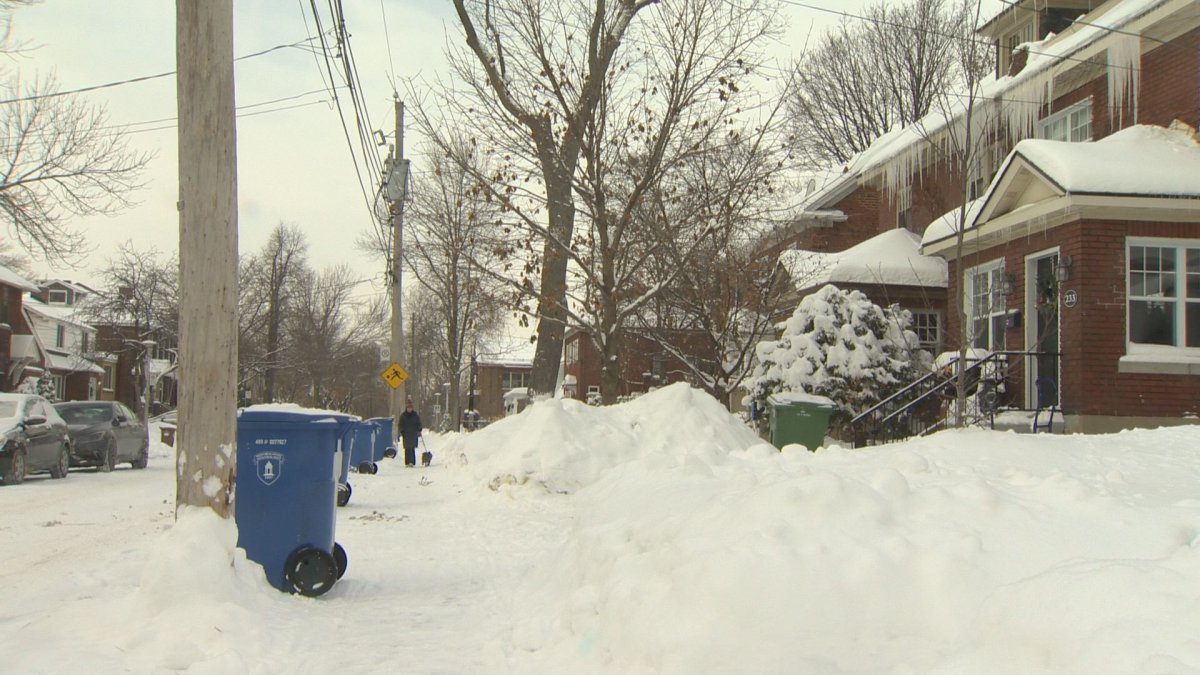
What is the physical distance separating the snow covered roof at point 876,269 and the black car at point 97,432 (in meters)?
15.4

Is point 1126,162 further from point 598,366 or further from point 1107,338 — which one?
point 598,366

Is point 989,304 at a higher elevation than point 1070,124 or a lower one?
lower

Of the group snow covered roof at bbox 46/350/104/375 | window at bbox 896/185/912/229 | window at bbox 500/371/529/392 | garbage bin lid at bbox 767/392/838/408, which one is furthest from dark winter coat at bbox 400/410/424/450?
window at bbox 500/371/529/392

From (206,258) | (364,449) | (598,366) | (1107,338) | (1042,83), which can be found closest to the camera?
(206,258)

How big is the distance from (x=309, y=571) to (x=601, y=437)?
7300 mm

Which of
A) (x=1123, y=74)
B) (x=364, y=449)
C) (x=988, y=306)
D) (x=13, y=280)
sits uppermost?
(x=1123, y=74)

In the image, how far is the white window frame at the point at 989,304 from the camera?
18234 millimetres

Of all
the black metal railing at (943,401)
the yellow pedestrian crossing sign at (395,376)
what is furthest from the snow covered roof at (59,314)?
the black metal railing at (943,401)

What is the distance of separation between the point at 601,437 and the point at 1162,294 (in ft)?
29.6

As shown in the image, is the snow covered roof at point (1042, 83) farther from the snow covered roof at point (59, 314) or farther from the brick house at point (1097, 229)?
the snow covered roof at point (59, 314)

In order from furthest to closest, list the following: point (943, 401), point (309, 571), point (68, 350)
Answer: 1. point (68, 350)
2. point (943, 401)
3. point (309, 571)

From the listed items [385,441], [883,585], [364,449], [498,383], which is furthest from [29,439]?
[498,383]

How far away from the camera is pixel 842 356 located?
17.5 meters

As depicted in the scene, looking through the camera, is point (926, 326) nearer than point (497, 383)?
Yes
